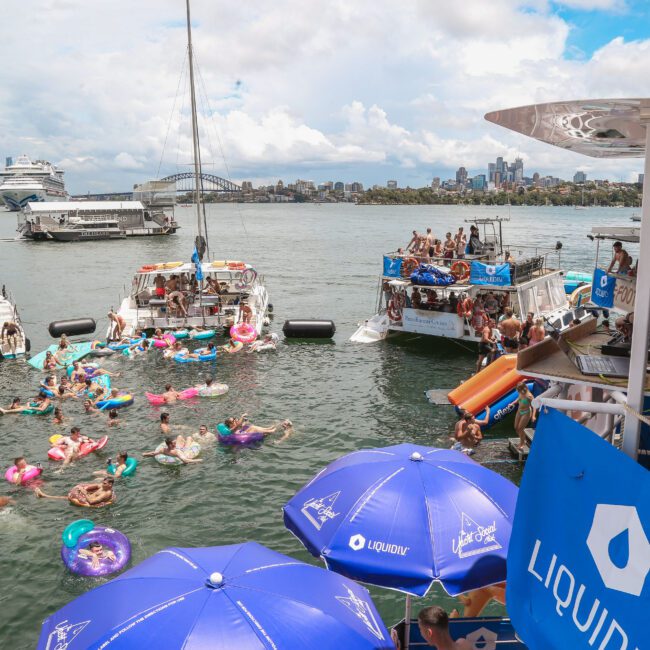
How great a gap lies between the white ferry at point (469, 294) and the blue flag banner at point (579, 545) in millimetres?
22567

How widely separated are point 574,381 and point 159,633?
4.13 m

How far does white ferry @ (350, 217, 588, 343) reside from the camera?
26625 mm

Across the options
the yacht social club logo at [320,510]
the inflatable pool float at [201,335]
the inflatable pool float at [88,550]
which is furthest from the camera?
the inflatable pool float at [201,335]

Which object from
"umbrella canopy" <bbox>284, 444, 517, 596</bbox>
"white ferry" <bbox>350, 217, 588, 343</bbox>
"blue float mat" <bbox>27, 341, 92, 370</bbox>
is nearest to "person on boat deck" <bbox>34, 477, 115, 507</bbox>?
"umbrella canopy" <bbox>284, 444, 517, 596</bbox>

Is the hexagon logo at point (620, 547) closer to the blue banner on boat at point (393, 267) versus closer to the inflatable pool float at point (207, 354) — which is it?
the inflatable pool float at point (207, 354)

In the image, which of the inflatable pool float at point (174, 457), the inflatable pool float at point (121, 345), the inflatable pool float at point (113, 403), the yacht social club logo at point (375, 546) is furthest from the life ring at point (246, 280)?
the yacht social club logo at point (375, 546)

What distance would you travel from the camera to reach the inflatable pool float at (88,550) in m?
11.7

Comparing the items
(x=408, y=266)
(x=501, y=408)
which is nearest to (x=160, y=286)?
(x=408, y=266)

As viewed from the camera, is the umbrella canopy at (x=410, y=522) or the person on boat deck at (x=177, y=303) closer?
the umbrella canopy at (x=410, y=522)

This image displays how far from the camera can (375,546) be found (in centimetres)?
765

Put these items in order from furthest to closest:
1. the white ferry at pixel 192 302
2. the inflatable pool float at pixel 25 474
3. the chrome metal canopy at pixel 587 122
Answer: the white ferry at pixel 192 302
the inflatable pool float at pixel 25 474
the chrome metal canopy at pixel 587 122

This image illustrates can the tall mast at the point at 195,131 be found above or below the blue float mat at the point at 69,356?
above

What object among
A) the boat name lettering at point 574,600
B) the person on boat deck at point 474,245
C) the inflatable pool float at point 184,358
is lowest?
the inflatable pool float at point 184,358

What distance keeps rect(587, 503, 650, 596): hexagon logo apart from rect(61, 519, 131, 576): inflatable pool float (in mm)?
10422
